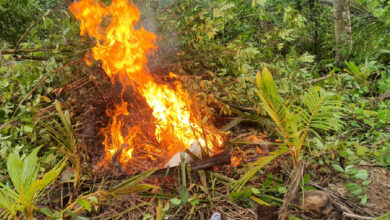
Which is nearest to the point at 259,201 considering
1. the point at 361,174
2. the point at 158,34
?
the point at 361,174

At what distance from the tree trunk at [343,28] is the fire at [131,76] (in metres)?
2.96

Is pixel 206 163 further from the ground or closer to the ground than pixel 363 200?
further from the ground

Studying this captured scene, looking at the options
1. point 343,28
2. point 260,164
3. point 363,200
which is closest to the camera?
point 260,164

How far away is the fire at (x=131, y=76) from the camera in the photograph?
2680mm

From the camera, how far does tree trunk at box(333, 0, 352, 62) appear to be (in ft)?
14.1

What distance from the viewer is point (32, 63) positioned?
314 cm

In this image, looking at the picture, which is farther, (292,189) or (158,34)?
(158,34)

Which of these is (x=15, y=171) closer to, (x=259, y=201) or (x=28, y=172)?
(x=28, y=172)

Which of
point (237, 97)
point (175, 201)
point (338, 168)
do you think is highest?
point (237, 97)

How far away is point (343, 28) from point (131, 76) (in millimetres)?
3471

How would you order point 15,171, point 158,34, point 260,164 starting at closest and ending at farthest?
point 15,171
point 260,164
point 158,34

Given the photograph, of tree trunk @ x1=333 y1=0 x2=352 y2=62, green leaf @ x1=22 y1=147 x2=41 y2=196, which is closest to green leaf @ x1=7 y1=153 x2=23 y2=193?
green leaf @ x1=22 y1=147 x2=41 y2=196

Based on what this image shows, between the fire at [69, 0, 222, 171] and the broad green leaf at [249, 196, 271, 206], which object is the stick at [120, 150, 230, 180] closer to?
the broad green leaf at [249, 196, 271, 206]

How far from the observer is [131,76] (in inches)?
112
